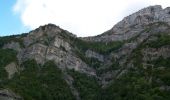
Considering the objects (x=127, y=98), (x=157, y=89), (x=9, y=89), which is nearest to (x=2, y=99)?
(x=9, y=89)

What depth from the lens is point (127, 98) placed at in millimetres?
199750

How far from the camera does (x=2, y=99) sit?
184 m

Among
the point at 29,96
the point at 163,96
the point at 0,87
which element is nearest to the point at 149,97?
the point at 163,96

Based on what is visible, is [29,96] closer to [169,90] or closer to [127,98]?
[127,98]

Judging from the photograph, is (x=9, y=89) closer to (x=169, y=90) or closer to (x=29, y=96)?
(x=29, y=96)

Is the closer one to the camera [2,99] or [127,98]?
[2,99]

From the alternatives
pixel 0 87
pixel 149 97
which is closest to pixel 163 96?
pixel 149 97

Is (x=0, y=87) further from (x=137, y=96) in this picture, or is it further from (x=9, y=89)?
(x=137, y=96)

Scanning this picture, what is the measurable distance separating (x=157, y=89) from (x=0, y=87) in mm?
74708

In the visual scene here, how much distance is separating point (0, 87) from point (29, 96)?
15.2 m

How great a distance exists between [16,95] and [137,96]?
5724cm

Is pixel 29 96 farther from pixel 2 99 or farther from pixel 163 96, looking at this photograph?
pixel 163 96

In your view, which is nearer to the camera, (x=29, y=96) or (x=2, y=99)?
(x=2, y=99)

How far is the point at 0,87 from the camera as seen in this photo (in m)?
193
